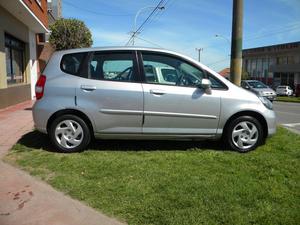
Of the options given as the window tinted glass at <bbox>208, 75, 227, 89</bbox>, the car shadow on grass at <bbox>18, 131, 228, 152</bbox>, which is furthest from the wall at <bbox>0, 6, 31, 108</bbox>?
the window tinted glass at <bbox>208, 75, 227, 89</bbox>

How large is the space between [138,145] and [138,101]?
39.3 inches

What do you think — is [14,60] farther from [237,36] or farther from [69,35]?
[69,35]

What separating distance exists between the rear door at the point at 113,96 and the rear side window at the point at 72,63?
0.14 metres

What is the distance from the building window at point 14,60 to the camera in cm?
1431

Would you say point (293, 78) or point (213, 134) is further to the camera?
point (293, 78)

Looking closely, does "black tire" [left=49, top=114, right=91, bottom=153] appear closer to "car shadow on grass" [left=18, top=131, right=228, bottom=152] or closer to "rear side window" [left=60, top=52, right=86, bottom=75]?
"car shadow on grass" [left=18, top=131, right=228, bottom=152]

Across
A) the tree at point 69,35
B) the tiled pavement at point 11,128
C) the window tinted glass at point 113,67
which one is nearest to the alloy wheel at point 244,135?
the window tinted glass at point 113,67

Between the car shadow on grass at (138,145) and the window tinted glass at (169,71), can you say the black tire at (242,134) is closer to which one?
the car shadow on grass at (138,145)

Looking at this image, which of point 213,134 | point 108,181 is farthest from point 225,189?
point 213,134

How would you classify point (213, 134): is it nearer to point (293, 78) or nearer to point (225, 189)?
point (225, 189)

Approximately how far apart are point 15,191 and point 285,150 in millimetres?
4297

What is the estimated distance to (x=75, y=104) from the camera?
19.2ft

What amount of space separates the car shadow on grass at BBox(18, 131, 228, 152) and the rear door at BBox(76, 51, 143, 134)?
1.59ft

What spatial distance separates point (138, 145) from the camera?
21.2ft
